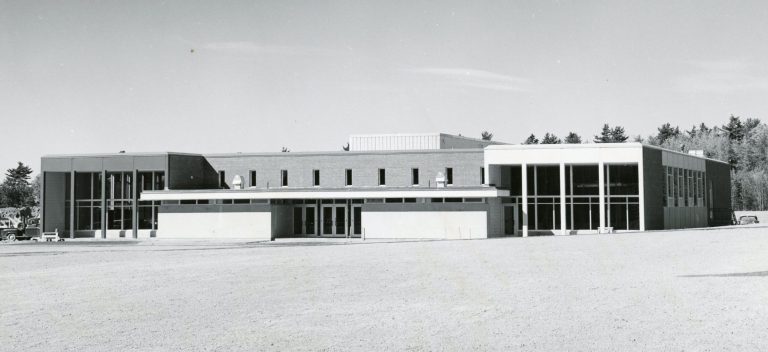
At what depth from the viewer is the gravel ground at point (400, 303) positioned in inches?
514

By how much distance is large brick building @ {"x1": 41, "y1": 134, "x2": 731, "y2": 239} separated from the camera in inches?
1954

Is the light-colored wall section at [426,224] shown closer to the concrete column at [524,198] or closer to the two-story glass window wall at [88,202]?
the concrete column at [524,198]

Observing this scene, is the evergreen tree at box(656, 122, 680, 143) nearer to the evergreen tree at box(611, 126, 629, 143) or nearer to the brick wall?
the evergreen tree at box(611, 126, 629, 143)

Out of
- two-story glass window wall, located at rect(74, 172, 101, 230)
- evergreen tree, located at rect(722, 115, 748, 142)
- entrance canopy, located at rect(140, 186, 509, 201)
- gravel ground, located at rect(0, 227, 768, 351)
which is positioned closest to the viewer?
gravel ground, located at rect(0, 227, 768, 351)

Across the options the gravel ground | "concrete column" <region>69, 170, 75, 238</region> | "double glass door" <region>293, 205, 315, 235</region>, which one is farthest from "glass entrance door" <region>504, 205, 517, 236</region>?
"concrete column" <region>69, 170, 75, 238</region>

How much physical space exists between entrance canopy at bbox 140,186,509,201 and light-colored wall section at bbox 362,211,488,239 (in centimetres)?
118

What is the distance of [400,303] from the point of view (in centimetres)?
1688

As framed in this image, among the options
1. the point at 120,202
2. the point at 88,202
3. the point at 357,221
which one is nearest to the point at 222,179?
the point at 120,202

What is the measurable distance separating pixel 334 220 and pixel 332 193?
9.33ft

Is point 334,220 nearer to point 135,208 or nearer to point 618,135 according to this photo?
point 135,208

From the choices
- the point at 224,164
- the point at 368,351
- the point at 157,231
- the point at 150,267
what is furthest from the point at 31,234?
the point at 368,351

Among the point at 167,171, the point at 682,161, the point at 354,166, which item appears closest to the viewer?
the point at 354,166

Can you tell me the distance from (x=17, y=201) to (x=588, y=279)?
428 feet

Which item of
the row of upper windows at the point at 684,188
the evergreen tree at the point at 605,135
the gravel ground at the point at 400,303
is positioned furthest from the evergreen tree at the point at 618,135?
the gravel ground at the point at 400,303
